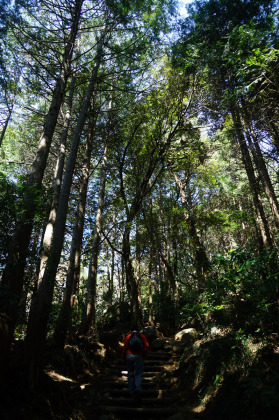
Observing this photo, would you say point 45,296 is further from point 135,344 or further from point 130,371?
point 130,371

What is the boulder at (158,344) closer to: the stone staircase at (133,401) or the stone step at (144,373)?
the stone staircase at (133,401)

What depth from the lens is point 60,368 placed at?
19.7ft

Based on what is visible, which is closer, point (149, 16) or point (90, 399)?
point (90, 399)

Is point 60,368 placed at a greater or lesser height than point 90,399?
greater

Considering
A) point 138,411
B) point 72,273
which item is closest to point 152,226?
point 72,273

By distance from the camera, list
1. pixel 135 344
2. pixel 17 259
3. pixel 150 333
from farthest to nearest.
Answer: pixel 150 333
pixel 135 344
pixel 17 259

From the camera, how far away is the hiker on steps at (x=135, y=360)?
17.6ft

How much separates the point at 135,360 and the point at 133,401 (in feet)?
2.53

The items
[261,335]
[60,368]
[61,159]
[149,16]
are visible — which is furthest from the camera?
[61,159]

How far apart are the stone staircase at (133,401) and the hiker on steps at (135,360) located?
9.7 inches

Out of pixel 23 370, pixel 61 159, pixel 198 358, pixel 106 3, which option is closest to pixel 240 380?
pixel 198 358

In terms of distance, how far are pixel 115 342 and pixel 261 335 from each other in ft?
22.3

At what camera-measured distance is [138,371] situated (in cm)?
554

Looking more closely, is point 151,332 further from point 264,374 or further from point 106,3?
point 106,3
